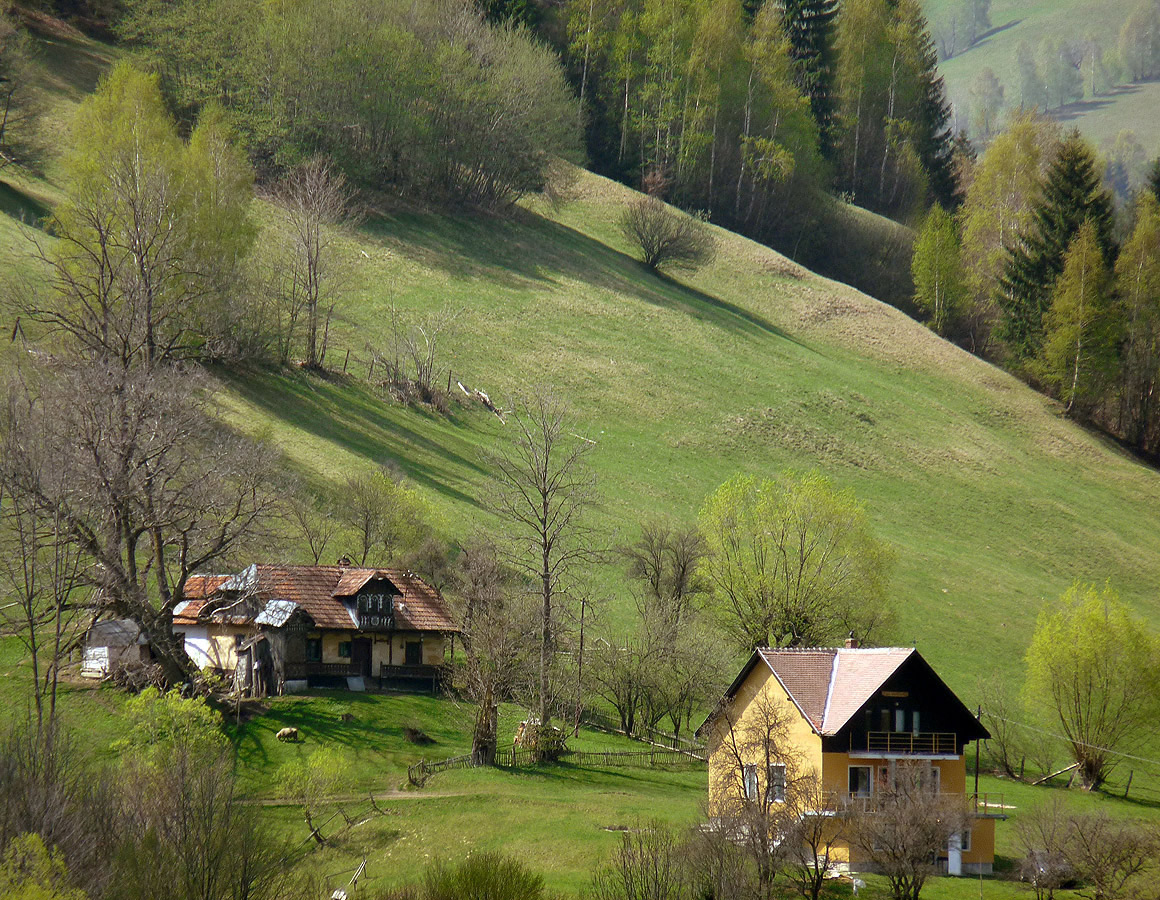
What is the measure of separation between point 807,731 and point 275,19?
69.6m

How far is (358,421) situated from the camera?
62812mm

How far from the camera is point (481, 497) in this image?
185 ft

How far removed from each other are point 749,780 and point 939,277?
82571mm

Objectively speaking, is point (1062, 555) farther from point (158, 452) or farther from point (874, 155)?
point (874, 155)

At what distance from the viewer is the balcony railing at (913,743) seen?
1405 inches

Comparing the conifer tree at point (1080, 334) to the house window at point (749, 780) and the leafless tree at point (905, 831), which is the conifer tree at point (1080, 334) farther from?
the house window at point (749, 780)

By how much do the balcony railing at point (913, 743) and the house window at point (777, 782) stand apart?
278cm

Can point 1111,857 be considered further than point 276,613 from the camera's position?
No

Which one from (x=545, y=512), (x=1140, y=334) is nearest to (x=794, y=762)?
(x=545, y=512)

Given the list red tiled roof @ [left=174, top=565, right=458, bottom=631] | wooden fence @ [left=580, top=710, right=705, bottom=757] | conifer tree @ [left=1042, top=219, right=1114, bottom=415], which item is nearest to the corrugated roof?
red tiled roof @ [left=174, top=565, right=458, bottom=631]

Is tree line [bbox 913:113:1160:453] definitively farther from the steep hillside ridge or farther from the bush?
the bush

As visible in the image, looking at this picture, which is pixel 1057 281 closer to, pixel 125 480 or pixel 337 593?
pixel 337 593

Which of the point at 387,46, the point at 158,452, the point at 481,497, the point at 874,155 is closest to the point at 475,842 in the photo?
the point at 158,452

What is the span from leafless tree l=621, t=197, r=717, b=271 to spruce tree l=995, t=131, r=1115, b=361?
83.8 feet
